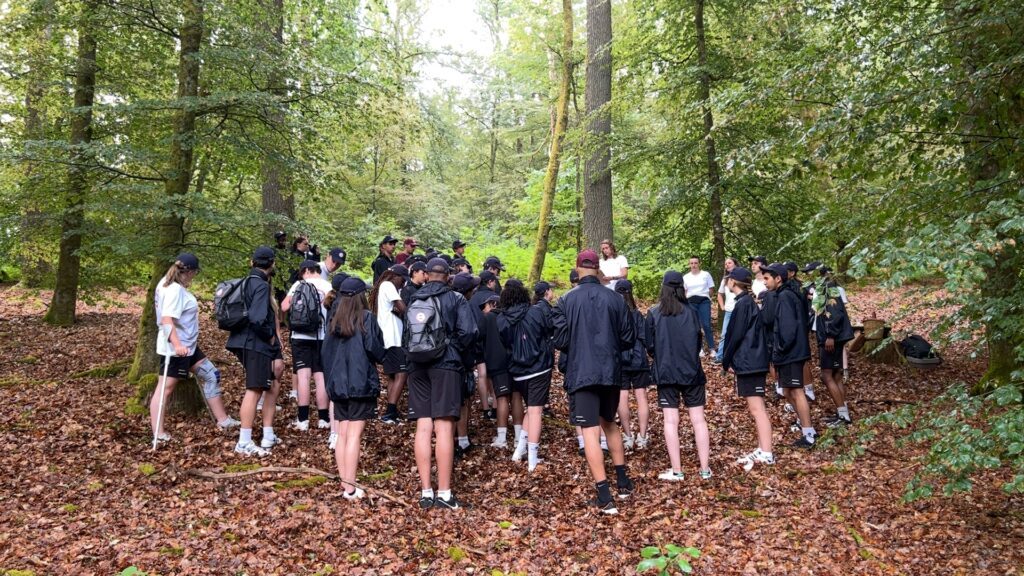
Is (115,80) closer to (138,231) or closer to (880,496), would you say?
(138,231)

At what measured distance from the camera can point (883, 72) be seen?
17.3 ft

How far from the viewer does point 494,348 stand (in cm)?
701

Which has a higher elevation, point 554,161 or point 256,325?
point 554,161

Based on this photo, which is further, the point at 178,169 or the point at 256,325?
the point at 178,169

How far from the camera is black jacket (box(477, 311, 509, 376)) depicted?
6.96 meters

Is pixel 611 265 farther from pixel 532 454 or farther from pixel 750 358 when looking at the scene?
pixel 532 454

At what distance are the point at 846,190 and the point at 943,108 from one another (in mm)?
1460

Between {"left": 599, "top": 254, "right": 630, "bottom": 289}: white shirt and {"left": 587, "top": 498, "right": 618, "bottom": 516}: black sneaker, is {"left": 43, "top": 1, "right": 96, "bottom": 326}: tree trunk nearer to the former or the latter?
{"left": 587, "top": 498, "right": 618, "bottom": 516}: black sneaker

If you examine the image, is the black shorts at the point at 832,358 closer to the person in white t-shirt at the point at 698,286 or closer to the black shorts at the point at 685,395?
the person in white t-shirt at the point at 698,286

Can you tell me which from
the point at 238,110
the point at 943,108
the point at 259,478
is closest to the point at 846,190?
the point at 943,108

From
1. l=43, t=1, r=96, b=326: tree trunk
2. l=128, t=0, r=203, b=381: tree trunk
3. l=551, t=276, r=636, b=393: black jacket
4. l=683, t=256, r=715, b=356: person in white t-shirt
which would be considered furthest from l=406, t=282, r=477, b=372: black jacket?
l=683, t=256, r=715, b=356: person in white t-shirt

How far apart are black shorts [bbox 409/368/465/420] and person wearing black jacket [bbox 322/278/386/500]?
35 centimetres

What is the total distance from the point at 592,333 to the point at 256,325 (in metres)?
3.52

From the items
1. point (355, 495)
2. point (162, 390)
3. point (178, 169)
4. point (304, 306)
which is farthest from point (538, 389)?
point (178, 169)
